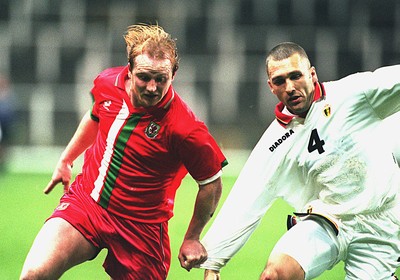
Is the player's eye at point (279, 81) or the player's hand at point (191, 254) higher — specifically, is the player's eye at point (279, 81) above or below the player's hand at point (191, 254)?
above

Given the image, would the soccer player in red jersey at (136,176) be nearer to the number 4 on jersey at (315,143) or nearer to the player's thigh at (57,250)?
the player's thigh at (57,250)

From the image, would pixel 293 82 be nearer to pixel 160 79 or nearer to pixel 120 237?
pixel 160 79

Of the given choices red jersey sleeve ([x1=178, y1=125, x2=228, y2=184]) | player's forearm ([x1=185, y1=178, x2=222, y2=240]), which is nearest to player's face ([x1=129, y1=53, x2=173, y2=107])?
red jersey sleeve ([x1=178, y1=125, x2=228, y2=184])

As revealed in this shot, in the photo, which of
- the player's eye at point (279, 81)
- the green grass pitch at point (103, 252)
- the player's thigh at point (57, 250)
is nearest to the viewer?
the player's thigh at point (57, 250)

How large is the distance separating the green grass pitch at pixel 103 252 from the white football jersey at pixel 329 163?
2.56m

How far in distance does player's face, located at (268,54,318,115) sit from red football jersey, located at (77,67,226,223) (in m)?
0.57

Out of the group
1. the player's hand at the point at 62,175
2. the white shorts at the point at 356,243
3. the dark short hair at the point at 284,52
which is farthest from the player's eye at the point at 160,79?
the white shorts at the point at 356,243

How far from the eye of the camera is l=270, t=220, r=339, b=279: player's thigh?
570cm

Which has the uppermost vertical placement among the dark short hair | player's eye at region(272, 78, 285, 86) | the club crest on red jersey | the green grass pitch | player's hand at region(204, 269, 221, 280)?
the dark short hair

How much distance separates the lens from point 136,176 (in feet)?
19.2

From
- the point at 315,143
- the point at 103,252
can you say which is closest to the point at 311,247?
the point at 315,143

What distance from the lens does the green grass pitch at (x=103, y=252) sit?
8836 millimetres

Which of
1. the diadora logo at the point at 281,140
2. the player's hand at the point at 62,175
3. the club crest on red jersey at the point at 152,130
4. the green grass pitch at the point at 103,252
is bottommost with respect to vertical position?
the green grass pitch at the point at 103,252

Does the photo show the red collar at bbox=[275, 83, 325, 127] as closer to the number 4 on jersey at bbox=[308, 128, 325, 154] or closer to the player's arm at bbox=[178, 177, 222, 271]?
the number 4 on jersey at bbox=[308, 128, 325, 154]
